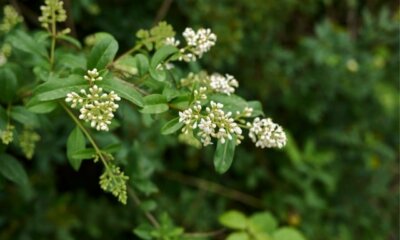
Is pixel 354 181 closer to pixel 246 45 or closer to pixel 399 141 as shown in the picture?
pixel 399 141

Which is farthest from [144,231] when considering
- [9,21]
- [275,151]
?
[275,151]

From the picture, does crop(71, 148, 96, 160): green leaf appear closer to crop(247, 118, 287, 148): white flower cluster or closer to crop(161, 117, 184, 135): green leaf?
crop(161, 117, 184, 135): green leaf

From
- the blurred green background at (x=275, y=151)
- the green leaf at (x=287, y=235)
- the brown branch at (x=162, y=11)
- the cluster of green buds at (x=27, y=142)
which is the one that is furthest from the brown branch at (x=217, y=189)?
the cluster of green buds at (x=27, y=142)

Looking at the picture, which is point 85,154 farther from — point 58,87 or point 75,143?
point 58,87

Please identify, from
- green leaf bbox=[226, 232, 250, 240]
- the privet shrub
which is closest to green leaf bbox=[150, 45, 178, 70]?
the privet shrub

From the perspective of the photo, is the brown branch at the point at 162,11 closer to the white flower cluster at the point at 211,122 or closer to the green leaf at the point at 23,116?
the green leaf at the point at 23,116
